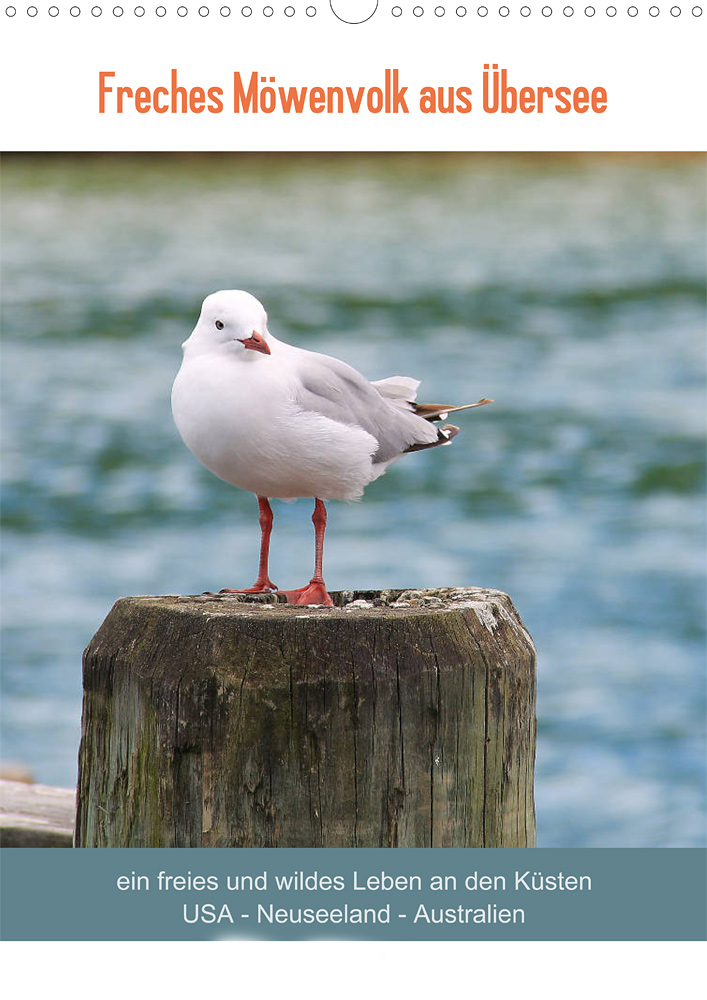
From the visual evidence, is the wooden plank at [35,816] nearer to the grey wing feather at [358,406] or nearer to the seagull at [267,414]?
the seagull at [267,414]

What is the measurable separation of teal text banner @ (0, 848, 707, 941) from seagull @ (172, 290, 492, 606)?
→ 41.4 inches

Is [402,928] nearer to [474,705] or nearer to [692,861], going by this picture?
[474,705]

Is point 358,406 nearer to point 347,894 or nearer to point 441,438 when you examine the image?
point 441,438

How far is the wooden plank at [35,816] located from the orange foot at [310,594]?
1.01 m

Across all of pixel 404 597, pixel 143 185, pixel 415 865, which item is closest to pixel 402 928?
pixel 415 865

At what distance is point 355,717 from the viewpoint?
8.84ft

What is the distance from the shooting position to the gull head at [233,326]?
3695 mm

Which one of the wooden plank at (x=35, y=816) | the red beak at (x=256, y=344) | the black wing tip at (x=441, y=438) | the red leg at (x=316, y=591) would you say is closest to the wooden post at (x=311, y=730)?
the red leg at (x=316, y=591)

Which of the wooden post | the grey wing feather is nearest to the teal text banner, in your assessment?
the wooden post

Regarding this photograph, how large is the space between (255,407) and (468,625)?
1100mm

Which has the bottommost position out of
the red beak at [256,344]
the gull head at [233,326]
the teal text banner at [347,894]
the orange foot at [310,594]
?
the teal text banner at [347,894]

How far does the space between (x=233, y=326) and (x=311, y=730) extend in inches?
56.8
